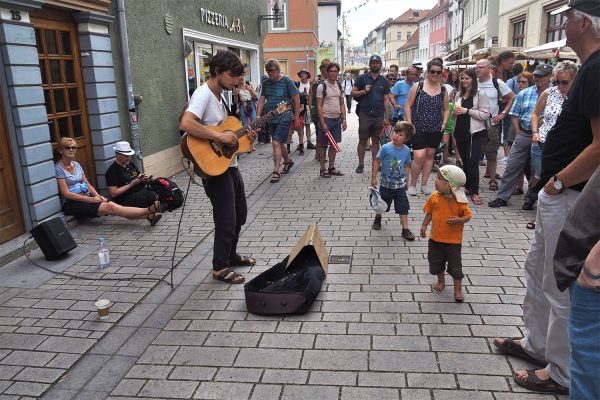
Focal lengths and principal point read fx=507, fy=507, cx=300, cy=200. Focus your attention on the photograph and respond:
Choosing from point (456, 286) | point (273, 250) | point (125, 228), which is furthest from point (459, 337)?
point (125, 228)

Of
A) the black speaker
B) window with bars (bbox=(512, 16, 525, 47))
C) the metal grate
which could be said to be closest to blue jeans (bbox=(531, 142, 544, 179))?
the metal grate

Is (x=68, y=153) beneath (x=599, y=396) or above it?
above

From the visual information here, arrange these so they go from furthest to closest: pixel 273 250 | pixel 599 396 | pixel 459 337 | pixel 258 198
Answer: pixel 258 198 < pixel 273 250 < pixel 459 337 < pixel 599 396

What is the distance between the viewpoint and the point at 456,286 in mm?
3977

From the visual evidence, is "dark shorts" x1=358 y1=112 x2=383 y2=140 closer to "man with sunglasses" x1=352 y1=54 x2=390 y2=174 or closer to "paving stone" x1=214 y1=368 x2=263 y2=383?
"man with sunglasses" x1=352 y1=54 x2=390 y2=174

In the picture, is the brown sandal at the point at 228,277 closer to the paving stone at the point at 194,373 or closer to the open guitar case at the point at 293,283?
the open guitar case at the point at 293,283

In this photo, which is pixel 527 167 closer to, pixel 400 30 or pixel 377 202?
pixel 377 202

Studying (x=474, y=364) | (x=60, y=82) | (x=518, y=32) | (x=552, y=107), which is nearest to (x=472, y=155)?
(x=552, y=107)

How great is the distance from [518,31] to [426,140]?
61.5 ft

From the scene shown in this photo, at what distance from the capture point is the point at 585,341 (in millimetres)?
1966

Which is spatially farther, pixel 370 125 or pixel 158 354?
pixel 370 125

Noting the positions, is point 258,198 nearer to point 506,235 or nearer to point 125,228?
point 125,228

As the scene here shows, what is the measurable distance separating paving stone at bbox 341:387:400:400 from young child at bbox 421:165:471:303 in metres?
1.36

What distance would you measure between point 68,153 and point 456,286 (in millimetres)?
4643
